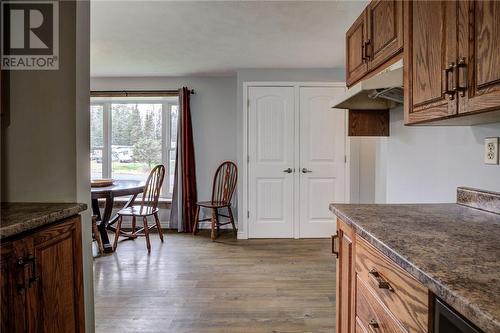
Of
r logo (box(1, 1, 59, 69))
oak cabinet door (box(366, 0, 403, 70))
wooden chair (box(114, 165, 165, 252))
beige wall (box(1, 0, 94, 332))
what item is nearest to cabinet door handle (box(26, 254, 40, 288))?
beige wall (box(1, 0, 94, 332))

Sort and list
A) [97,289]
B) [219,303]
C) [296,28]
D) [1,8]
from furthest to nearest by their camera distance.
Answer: [296,28] < [97,289] < [219,303] < [1,8]

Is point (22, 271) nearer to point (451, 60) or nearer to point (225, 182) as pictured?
point (451, 60)

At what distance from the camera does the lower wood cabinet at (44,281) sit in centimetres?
101

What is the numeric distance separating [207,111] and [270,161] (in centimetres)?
131

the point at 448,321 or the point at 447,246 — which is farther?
the point at 447,246

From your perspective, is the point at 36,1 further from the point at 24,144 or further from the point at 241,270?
the point at 241,270

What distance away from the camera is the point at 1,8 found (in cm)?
146

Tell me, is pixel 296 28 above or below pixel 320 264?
above

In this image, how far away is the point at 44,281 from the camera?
3.87ft

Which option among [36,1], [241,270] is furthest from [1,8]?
[241,270]

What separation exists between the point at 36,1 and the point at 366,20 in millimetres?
1720

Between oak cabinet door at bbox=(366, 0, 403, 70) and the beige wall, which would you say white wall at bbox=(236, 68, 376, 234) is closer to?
oak cabinet door at bbox=(366, 0, 403, 70)

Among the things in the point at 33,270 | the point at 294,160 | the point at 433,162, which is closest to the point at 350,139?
the point at 294,160

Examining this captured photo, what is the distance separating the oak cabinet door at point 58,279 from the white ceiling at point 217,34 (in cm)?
179
